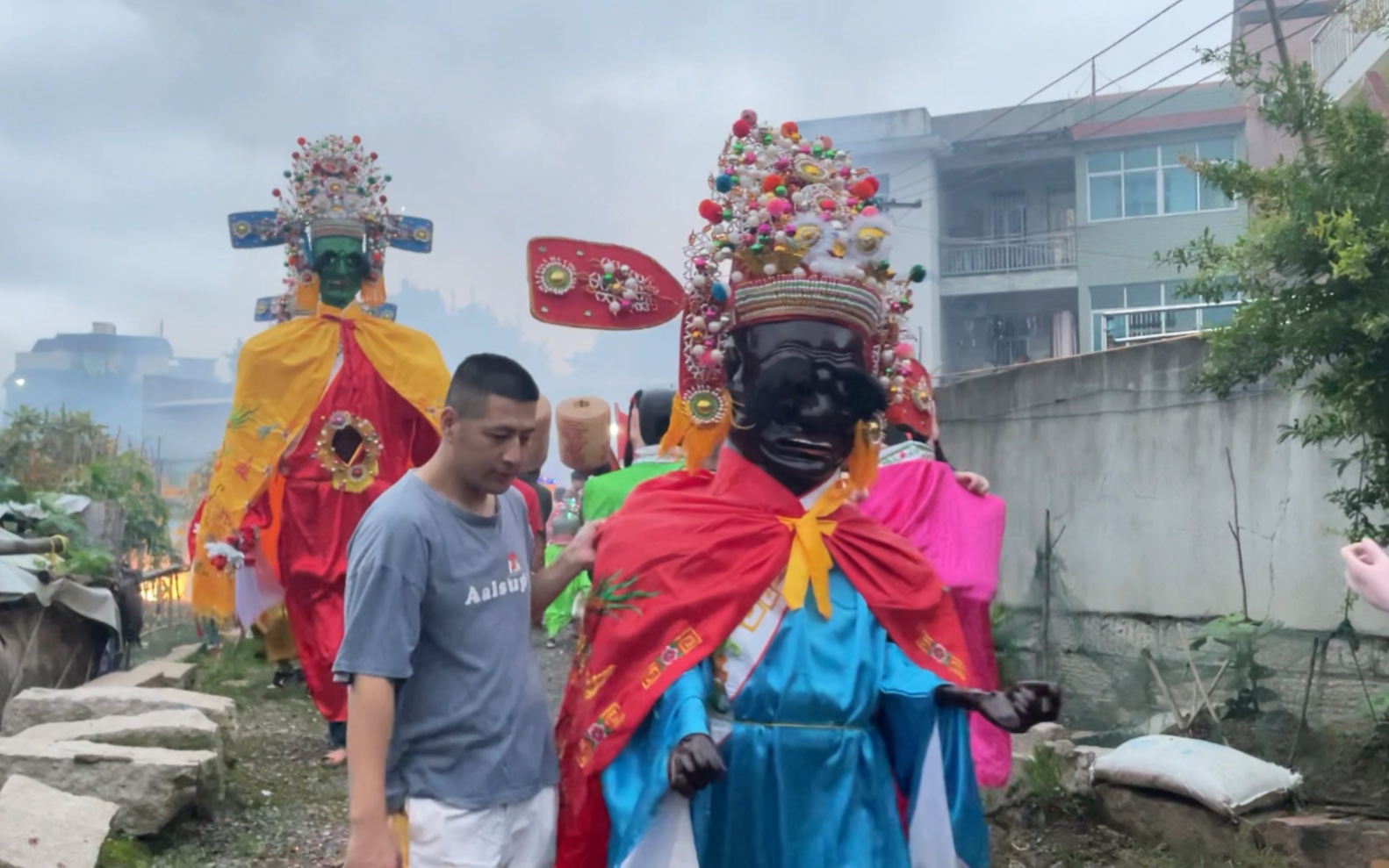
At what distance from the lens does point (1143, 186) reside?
70.7 feet

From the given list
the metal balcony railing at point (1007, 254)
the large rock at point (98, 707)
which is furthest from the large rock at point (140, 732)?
the metal balcony railing at point (1007, 254)

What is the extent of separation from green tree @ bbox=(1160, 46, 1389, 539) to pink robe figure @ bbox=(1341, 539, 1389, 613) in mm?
1879

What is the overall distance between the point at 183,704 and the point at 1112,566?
6166mm

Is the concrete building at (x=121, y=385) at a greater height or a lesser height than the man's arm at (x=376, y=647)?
greater

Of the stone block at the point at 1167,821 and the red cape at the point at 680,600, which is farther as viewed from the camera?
the stone block at the point at 1167,821

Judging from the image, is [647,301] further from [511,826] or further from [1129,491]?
[1129,491]

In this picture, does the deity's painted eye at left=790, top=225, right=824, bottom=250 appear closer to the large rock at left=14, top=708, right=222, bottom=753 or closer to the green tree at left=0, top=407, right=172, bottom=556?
the large rock at left=14, top=708, right=222, bottom=753

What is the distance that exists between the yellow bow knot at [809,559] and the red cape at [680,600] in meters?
0.03

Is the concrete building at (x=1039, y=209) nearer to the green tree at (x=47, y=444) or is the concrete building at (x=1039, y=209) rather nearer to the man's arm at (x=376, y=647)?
the green tree at (x=47, y=444)

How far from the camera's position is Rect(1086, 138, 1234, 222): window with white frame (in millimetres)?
21094

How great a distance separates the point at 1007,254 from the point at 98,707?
768 inches

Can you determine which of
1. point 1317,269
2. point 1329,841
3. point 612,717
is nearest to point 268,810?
point 612,717

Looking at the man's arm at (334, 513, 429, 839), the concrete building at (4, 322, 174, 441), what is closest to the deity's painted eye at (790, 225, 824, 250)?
the man's arm at (334, 513, 429, 839)

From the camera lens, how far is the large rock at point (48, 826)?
416 centimetres
